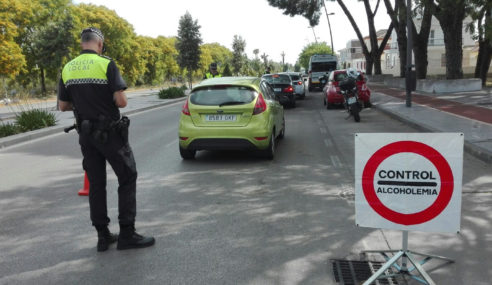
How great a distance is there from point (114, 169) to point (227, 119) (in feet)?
13.0

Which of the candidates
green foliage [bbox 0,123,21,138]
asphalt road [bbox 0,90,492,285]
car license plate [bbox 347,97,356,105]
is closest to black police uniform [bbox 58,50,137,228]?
asphalt road [bbox 0,90,492,285]

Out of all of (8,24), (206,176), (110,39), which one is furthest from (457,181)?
(110,39)

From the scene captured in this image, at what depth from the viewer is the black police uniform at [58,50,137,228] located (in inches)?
153

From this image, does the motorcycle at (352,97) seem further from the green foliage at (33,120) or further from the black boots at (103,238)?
the black boots at (103,238)

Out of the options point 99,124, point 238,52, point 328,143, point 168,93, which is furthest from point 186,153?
point 238,52

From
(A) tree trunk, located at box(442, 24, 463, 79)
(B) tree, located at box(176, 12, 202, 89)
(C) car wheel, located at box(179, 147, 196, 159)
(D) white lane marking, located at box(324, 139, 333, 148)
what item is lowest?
(D) white lane marking, located at box(324, 139, 333, 148)

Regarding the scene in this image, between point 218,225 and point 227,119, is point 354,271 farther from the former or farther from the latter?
point 227,119

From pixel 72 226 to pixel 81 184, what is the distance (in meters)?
2.10

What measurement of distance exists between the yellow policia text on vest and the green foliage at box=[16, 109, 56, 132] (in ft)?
34.7

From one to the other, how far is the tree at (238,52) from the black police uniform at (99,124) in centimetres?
9114

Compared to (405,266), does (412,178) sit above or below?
above

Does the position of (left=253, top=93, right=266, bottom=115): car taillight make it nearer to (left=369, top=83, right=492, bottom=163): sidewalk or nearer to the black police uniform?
(left=369, top=83, right=492, bottom=163): sidewalk

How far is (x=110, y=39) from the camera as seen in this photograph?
6072 centimetres

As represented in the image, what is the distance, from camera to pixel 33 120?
13602mm
